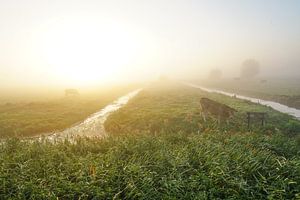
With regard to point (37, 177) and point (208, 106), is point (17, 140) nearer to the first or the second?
point (37, 177)

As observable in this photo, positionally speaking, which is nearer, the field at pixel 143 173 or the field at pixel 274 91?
the field at pixel 143 173

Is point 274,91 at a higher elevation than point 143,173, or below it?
below

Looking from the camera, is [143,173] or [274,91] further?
[274,91]

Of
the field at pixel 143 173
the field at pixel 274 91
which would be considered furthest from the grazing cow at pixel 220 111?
the field at pixel 274 91

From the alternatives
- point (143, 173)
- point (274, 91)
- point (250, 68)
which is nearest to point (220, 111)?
point (143, 173)

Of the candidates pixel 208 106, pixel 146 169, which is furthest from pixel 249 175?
pixel 208 106

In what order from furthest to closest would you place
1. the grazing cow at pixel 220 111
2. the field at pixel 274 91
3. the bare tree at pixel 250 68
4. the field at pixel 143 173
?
the bare tree at pixel 250 68 < the field at pixel 274 91 < the grazing cow at pixel 220 111 < the field at pixel 143 173

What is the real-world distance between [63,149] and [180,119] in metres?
17.0

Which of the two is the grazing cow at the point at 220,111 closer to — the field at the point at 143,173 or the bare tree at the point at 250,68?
the field at the point at 143,173

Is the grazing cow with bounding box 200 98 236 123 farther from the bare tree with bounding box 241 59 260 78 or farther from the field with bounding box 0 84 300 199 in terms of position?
the bare tree with bounding box 241 59 260 78

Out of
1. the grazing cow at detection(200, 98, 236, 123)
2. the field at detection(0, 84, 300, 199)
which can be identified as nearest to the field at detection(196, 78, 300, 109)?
the grazing cow at detection(200, 98, 236, 123)

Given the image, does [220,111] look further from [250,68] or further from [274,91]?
[250,68]

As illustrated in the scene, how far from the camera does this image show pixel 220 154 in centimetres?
1123

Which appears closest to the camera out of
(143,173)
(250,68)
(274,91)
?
(143,173)
